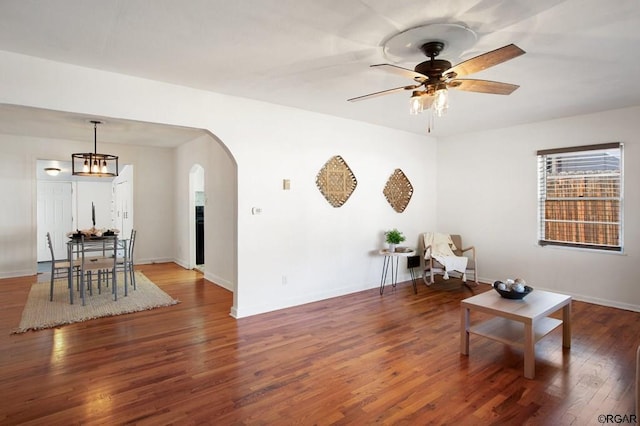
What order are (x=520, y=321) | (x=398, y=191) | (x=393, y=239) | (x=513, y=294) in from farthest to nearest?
(x=398, y=191) → (x=393, y=239) → (x=513, y=294) → (x=520, y=321)

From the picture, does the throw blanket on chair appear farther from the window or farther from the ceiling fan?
the ceiling fan

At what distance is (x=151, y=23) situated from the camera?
2318 millimetres

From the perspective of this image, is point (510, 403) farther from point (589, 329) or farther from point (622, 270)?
point (622, 270)

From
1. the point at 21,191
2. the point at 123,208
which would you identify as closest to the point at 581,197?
the point at 123,208

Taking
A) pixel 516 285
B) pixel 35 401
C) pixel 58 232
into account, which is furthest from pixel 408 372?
pixel 58 232

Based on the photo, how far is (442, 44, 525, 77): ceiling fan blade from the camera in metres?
1.98

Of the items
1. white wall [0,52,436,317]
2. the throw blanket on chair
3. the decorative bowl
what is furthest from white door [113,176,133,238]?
the decorative bowl

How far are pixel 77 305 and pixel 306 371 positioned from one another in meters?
3.40

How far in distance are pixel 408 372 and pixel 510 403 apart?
2.34ft

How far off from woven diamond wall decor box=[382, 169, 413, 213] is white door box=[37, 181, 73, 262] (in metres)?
7.19

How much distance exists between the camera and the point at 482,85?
8.37 ft

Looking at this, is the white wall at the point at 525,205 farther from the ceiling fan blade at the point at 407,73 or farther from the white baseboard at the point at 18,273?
the white baseboard at the point at 18,273

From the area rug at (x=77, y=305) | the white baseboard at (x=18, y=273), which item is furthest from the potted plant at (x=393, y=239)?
the white baseboard at (x=18, y=273)

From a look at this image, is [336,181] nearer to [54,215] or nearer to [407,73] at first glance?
[407,73]
